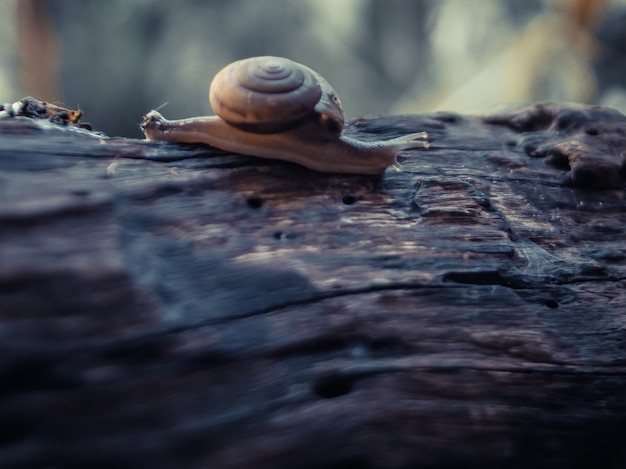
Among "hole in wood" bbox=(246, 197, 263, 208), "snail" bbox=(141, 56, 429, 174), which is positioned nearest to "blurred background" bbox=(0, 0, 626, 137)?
"snail" bbox=(141, 56, 429, 174)

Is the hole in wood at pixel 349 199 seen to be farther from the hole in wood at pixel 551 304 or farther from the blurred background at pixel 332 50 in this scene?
the blurred background at pixel 332 50

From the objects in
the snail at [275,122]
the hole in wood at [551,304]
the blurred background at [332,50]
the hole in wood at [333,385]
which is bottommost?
the hole in wood at [333,385]

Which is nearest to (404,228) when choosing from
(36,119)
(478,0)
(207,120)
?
(207,120)

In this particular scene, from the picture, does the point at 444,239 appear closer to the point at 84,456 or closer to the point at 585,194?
the point at 585,194

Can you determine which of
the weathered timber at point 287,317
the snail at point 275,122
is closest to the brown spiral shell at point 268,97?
the snail at point 275,122

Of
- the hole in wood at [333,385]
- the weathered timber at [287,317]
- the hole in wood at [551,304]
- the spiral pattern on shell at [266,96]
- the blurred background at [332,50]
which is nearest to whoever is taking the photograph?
the weathered timber at [287,317]

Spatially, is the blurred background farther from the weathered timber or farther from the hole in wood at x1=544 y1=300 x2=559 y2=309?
the hole in wood at x1=544 y1=300 x2=559 y2=309
